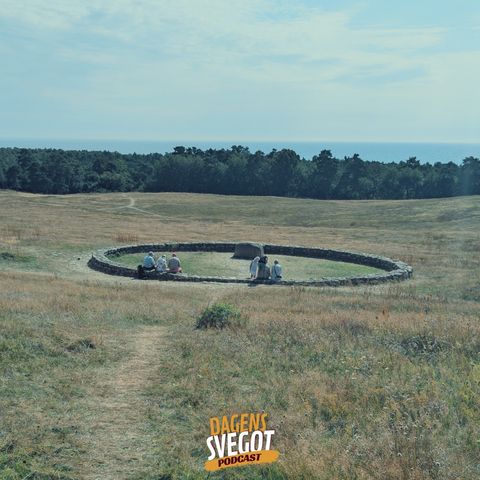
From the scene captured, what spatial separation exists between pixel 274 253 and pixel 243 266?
613 cm

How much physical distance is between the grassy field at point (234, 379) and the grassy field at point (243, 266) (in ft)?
18.2

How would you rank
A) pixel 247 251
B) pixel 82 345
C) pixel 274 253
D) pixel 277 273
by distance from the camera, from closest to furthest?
pixel 82 345 → pixel 277 273 → pixel 247 251 → pixel 274 253

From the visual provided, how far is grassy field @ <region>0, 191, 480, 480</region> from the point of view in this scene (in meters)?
8.48

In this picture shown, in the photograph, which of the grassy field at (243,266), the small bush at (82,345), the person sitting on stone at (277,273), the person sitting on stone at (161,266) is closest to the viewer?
the small bush at (82,345)

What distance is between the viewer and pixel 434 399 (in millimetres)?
10414

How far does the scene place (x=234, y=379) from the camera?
478 inches

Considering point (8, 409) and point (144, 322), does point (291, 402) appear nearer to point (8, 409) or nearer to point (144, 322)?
point (8, 409)

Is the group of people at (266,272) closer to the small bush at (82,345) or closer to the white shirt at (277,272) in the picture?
the white shirt at (277,272)

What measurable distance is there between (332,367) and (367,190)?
102 metres

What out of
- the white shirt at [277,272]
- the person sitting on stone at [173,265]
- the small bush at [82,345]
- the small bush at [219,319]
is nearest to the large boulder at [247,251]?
the white shirt at [277,272]

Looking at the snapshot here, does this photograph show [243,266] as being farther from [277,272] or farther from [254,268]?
[277,272]

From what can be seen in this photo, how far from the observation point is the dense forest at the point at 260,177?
110500 mm

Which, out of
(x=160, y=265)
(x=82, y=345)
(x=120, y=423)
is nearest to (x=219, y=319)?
(x=82, y=345)

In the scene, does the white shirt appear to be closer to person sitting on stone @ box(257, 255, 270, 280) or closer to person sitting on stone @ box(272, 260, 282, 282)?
person sitting on stone @ box(272, 260, 282, 282)
